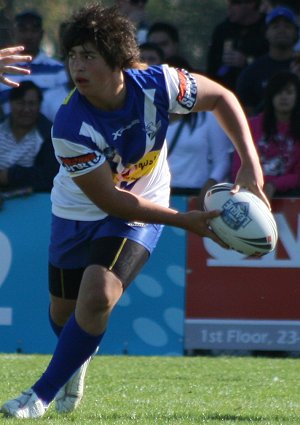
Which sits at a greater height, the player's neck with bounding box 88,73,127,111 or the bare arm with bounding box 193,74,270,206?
the player's neck with bounding box 88,73,127,111

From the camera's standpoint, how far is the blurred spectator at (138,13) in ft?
32.1

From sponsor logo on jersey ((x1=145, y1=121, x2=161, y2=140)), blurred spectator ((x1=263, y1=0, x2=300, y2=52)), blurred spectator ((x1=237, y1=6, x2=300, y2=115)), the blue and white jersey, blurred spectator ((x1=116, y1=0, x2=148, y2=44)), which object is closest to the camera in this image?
the blue and white jersey

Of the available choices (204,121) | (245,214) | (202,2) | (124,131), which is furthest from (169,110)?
(202,2)

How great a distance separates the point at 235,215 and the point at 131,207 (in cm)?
45

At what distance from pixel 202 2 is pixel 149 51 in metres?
0.69

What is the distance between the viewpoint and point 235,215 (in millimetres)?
4832

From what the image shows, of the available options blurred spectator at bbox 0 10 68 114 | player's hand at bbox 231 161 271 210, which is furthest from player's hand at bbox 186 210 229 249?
blurred spectator at bbox 0 10 68 114

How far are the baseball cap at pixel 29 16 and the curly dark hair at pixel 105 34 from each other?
15.6 feet

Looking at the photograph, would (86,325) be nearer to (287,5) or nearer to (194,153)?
(194,153)

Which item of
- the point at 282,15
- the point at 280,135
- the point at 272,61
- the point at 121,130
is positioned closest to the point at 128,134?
the point at 121,130

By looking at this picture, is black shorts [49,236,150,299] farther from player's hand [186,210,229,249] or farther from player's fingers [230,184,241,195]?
player's fingers [230,184,241,195]

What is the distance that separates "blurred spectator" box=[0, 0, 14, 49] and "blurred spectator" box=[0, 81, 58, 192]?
0.52 m

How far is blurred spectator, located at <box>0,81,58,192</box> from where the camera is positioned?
30.7ft

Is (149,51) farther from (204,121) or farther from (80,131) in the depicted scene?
(80,131)
